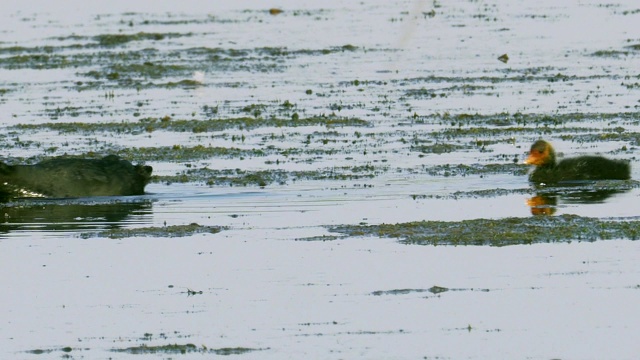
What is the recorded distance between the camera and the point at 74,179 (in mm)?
17797

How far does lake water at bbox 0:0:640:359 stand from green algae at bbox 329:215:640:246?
0.20m

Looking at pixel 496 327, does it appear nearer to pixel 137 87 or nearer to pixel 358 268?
pixel 358 268

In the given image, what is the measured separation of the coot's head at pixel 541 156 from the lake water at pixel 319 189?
274 mm

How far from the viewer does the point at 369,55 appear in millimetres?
32219

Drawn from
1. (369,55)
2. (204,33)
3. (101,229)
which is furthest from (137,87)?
(101,229)

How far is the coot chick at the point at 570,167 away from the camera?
17.7m

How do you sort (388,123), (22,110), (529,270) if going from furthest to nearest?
Result: (22,110) < (388,123) < (529,270)

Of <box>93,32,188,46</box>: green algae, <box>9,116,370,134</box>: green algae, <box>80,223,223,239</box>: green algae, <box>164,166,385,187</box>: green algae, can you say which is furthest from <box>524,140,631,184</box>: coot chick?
<box>93,32,188,46</box>: green algae

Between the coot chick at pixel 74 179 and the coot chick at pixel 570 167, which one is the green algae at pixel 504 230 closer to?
the coot chick at pixel 570 167

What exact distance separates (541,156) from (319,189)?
8.02 ft

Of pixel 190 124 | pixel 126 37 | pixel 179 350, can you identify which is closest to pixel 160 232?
pixel 179 350

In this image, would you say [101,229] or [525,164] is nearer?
[101,229]

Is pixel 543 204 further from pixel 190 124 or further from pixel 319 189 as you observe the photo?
pixel 190 124

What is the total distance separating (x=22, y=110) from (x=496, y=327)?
16280mm
